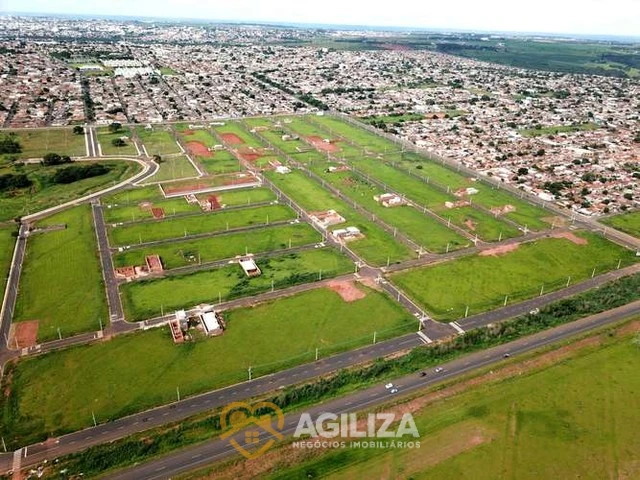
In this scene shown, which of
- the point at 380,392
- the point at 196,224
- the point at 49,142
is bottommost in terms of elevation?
the point at 380,392

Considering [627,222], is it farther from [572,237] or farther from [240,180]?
[240,180]

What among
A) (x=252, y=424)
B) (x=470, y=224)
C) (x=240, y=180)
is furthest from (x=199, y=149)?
(x=252, y=424)

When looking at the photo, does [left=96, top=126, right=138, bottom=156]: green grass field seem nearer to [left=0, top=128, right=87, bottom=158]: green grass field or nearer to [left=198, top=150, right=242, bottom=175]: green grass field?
[left=0, top=128, right=87, bottom=158]: green grass field

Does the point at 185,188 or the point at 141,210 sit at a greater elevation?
the point at 185,188

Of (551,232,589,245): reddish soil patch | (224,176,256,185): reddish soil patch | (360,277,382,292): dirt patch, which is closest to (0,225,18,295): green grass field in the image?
(224,176,256,185): reddish soil patch

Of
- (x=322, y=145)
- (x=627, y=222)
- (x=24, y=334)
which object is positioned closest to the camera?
(x=24, y=334)

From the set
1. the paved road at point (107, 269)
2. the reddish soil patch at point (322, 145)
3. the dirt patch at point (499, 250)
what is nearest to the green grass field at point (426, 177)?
the reddish soil patch at point (322, 145)

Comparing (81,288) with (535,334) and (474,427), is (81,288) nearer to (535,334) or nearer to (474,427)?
(474,427)
